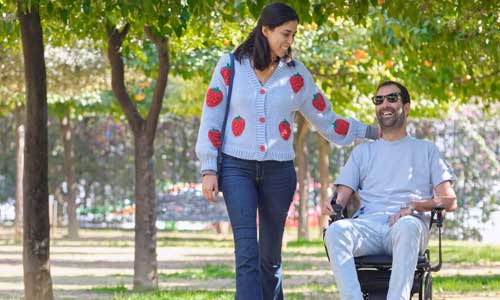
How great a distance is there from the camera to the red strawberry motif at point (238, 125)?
795 cm

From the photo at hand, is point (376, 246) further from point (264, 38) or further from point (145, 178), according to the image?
point (145, 178)

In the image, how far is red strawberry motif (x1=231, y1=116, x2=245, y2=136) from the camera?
7.95 meters

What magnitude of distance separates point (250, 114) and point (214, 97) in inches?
8.8

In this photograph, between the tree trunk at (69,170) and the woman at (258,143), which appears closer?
the woman at (258,143)

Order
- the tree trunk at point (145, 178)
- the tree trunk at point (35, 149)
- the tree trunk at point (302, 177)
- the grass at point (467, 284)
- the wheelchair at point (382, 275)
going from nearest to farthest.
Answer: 1. the wheelchair at point (382, 275)
2. the tree trunk at point (35, 149)
3. the grass at point (467, 284)
4. the tree trunk at point (145, 178)
5. the tree trunk at point (302, 177)

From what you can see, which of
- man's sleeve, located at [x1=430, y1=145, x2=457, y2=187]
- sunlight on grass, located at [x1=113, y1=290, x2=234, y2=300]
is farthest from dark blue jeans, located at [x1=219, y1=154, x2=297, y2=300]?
sunlight on grass, located at [x1=113, y1=290, x2=234, y2=300]

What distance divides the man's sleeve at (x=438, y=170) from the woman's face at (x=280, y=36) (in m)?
1.10

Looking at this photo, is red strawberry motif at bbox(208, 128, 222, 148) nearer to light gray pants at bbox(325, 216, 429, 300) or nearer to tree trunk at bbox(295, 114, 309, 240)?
light gray pants at bbox(325, 216, 429, 300)

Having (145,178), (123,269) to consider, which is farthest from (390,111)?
(123,269)

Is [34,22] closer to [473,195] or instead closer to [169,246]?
[169,246]

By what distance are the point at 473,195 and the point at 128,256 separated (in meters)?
11.1

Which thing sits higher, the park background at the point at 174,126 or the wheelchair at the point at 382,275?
the park background at the point at 174,126

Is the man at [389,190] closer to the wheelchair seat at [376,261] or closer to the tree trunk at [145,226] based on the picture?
the wheelchair seat at [376,261]

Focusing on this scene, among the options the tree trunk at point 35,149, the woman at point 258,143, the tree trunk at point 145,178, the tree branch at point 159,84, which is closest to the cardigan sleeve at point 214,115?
the woman at point 258,143
